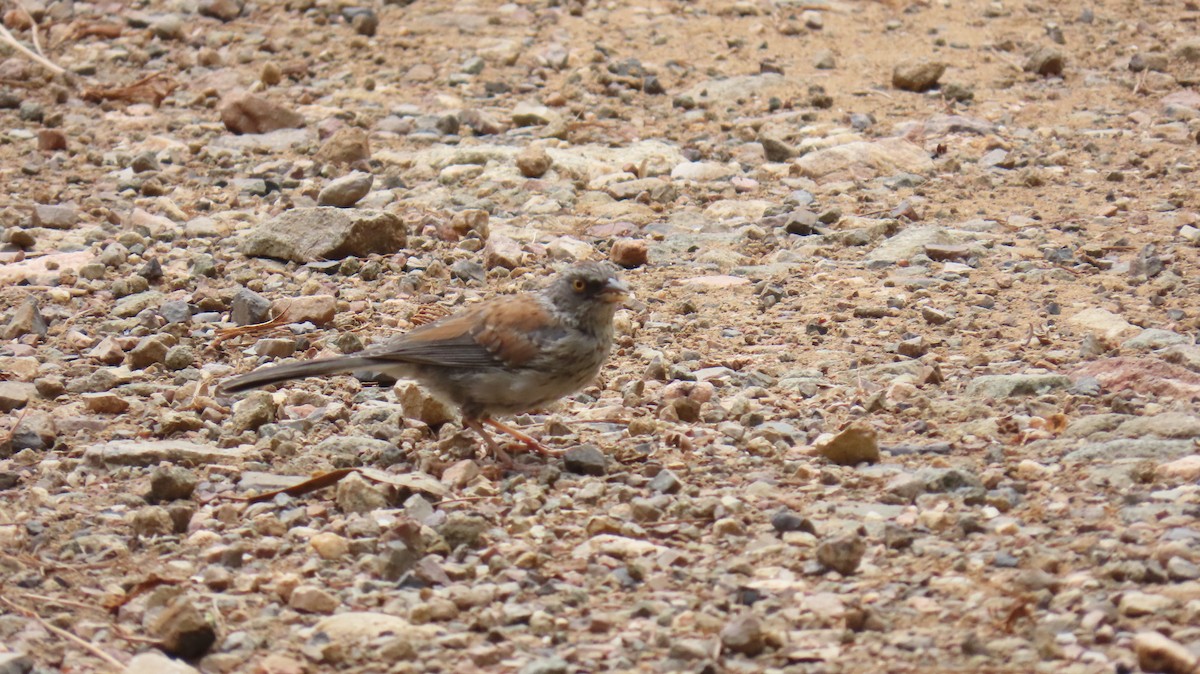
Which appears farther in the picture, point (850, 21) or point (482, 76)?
point (850, 21)

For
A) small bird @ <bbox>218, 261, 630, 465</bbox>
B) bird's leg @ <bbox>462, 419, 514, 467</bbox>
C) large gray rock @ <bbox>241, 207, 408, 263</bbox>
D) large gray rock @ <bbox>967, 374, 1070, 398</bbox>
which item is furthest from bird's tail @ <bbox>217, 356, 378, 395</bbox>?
large gray rock @ <bbox>967, 374, 1070, 398</bbox>

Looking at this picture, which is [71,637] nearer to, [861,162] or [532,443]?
[532,443]

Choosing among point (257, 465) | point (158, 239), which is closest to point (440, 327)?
point (257, 465)

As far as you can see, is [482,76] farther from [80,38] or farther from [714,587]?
[714,587]

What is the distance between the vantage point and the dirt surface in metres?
4.46

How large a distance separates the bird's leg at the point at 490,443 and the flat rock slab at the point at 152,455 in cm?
95

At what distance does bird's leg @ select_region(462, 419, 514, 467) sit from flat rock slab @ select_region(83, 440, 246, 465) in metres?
0.95

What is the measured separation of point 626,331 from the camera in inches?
289

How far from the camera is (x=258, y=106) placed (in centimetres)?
1066

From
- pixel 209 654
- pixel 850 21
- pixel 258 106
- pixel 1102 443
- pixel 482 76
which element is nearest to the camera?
pixel 209 654

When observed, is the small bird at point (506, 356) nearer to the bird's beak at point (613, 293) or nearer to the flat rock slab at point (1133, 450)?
the bird's beak at point (613, 293)

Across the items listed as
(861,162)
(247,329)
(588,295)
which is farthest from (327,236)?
(861,162)

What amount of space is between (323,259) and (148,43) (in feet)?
16.1

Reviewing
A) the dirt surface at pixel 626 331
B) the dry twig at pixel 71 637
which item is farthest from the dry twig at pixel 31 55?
the dry twig at pixel 71 637
